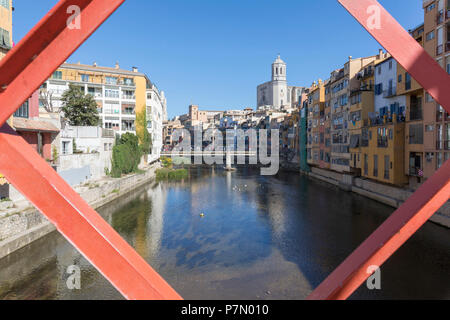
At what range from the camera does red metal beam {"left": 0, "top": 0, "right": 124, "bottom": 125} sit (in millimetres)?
1143

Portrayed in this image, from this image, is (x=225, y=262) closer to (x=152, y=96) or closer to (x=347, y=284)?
(x=347, y=284)

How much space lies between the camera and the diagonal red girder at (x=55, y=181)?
45.5 inches

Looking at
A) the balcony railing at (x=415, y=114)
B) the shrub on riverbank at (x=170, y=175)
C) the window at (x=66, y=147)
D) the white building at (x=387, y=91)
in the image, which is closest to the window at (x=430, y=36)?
the white building at (x=387, y=91)

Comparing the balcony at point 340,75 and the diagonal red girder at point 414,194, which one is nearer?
the diagonal red girder at point 414,194

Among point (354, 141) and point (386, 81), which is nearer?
point (386, 81)

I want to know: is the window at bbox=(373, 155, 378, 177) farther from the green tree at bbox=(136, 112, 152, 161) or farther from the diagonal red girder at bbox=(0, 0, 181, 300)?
the green tree at bbox=(136, 112, 152, 161)

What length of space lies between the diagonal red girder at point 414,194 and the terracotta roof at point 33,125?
20064 mm

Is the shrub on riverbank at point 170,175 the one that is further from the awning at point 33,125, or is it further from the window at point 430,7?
the window at point 430,7

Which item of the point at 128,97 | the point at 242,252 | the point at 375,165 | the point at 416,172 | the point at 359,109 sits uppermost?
the point at 128,97

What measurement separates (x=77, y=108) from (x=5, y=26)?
21.0 meters

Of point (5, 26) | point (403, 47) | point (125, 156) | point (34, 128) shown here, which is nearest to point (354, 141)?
point (125, 156)

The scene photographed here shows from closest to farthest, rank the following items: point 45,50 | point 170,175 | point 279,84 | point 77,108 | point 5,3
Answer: point 45,50 → point 5,3 → point 77,108 → point 170,175 → point 279,84

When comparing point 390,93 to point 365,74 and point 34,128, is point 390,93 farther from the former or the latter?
point 34,128

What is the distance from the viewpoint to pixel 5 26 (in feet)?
53.4
